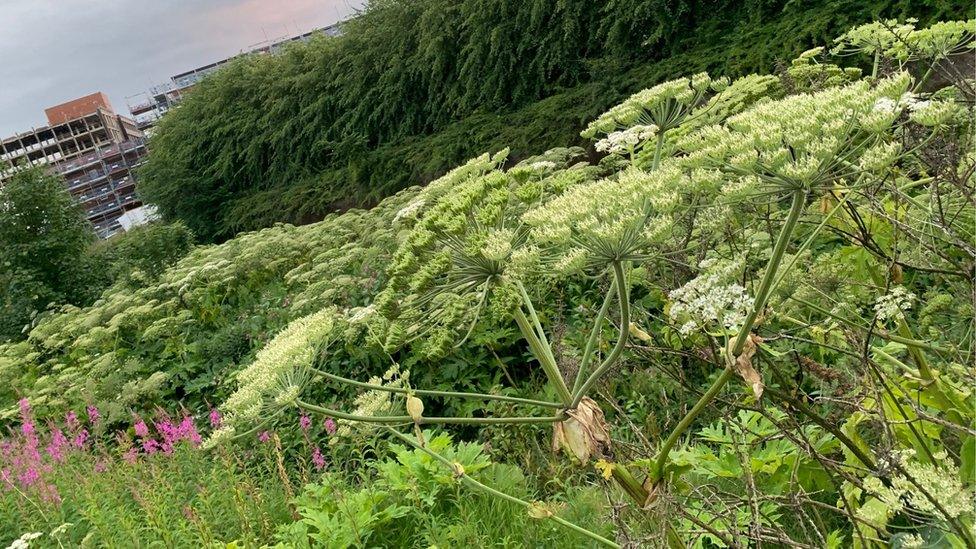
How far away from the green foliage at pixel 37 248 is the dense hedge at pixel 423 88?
734 centimetres

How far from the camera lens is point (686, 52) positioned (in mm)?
13648

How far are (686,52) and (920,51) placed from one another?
1208 centimetres

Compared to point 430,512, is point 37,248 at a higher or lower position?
higher

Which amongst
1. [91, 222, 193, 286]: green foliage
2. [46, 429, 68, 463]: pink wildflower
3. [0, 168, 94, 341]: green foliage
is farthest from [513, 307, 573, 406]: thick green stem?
[0, 168, 94, 341]: green foliage

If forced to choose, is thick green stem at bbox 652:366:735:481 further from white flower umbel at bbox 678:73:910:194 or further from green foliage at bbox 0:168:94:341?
green foliage at bbox 0:168:94:341

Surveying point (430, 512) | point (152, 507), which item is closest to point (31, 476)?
point (152, 507)

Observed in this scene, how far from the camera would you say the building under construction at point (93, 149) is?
285 ft

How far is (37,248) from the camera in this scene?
1383 centimetres

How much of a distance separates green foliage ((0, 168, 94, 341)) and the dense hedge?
7.34 metres

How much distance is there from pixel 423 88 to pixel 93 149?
93126mm

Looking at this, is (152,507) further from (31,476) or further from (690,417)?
(690,417)

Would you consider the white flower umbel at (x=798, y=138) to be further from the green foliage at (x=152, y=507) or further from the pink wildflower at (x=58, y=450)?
the pink wildflower at (x=58, y=450)

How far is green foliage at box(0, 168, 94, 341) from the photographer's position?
13.4 m

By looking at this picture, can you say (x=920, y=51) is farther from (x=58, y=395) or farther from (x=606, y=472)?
(x=58, y=395)
